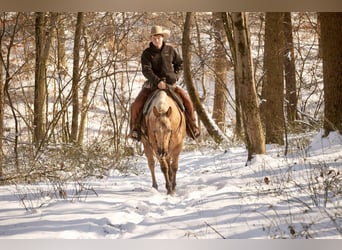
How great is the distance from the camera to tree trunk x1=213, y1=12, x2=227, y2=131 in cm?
533

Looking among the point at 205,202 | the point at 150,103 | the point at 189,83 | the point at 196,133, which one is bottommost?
the point at 205,202

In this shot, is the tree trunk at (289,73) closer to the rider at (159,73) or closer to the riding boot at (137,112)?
the rider at (159,73)

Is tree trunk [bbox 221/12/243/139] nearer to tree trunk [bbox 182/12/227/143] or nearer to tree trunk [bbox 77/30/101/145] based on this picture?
tree trunk [bbox 182/12/227/143]

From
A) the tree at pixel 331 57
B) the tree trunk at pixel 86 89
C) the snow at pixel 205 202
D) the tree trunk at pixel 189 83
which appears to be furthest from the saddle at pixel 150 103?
the tree at pixel 331 57

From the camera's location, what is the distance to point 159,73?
209 inches

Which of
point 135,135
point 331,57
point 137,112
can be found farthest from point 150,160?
point 331,57

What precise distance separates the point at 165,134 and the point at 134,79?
0.50m

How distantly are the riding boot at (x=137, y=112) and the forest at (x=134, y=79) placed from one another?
6cm

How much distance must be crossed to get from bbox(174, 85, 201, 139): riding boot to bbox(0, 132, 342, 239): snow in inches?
6.7

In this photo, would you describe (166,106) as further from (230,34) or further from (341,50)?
(341,50)

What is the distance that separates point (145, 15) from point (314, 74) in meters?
1.44

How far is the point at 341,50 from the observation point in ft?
17.5

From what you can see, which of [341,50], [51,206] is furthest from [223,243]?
[341,50]

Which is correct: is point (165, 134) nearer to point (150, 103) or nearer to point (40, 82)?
point (150, 103)
